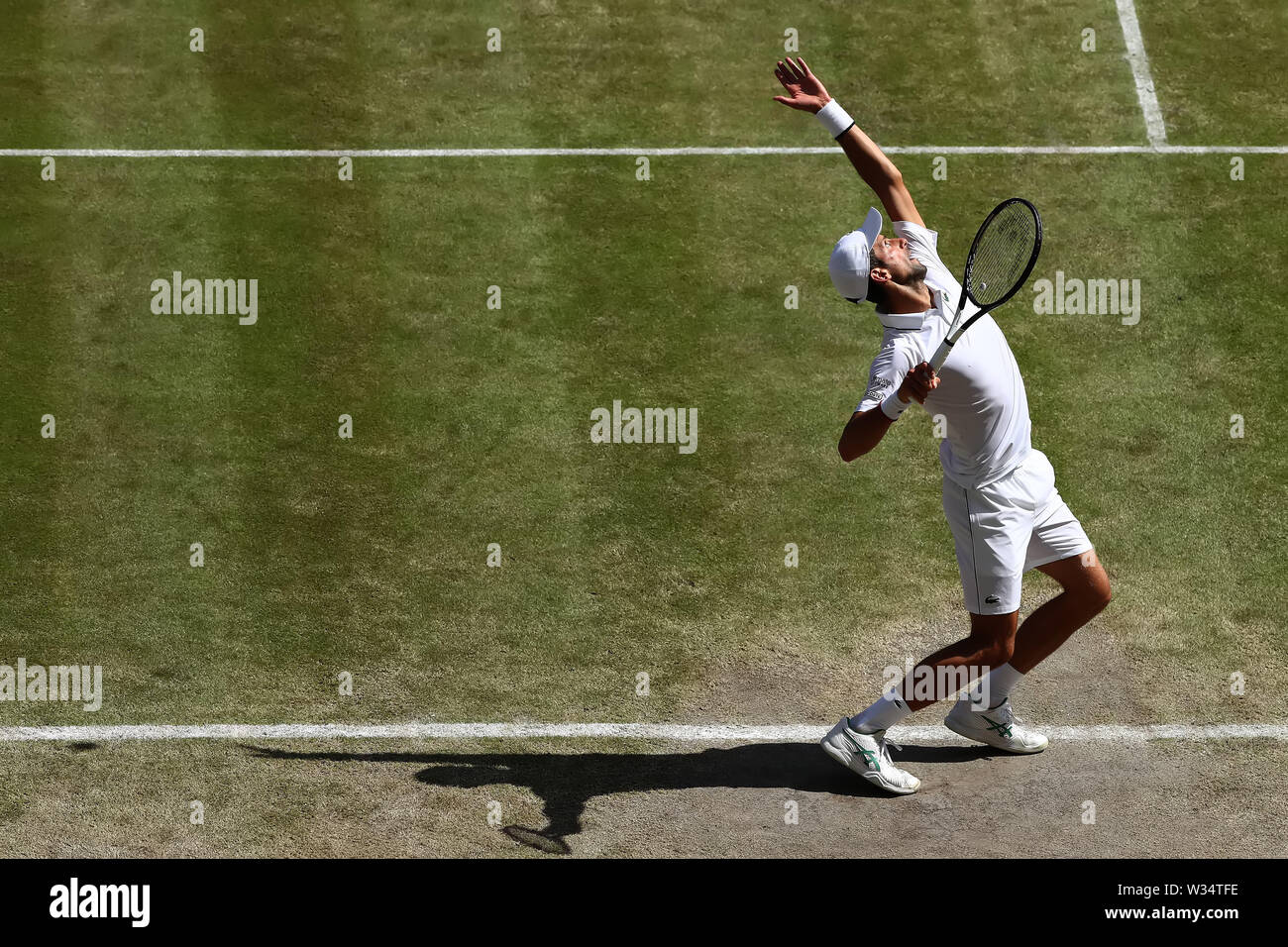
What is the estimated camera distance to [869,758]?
8.73 m

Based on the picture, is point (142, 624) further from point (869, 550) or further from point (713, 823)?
point (869, 550)

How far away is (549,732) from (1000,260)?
340 centimetres

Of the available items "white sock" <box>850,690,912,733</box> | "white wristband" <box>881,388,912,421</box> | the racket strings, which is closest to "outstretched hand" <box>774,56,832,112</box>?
the racket strings

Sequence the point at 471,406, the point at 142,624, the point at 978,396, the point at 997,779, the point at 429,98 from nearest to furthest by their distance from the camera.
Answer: the point at 978,396 → the point at 997,779 → the point at 142,624 → the point at 471,406 → the point at 429,98

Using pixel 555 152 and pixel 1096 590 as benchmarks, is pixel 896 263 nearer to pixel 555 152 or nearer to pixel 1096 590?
pixel 1096 590

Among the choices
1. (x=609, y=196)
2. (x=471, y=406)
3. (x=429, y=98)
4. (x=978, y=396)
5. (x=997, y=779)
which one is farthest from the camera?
(x=429, y=98)

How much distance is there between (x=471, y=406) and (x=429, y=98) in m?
3.99

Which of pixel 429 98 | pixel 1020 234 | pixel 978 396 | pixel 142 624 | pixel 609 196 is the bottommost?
pixel 142 624

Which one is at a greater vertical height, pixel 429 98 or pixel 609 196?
pixel 429 98

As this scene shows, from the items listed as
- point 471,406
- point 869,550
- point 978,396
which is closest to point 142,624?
point 471,406

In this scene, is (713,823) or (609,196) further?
(609,196)

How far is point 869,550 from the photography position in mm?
10477

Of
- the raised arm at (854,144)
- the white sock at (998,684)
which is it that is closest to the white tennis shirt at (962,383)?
the raised arm at (854,144)

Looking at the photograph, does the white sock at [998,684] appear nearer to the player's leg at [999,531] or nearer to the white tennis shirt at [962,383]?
the player's leg at [999,531]
